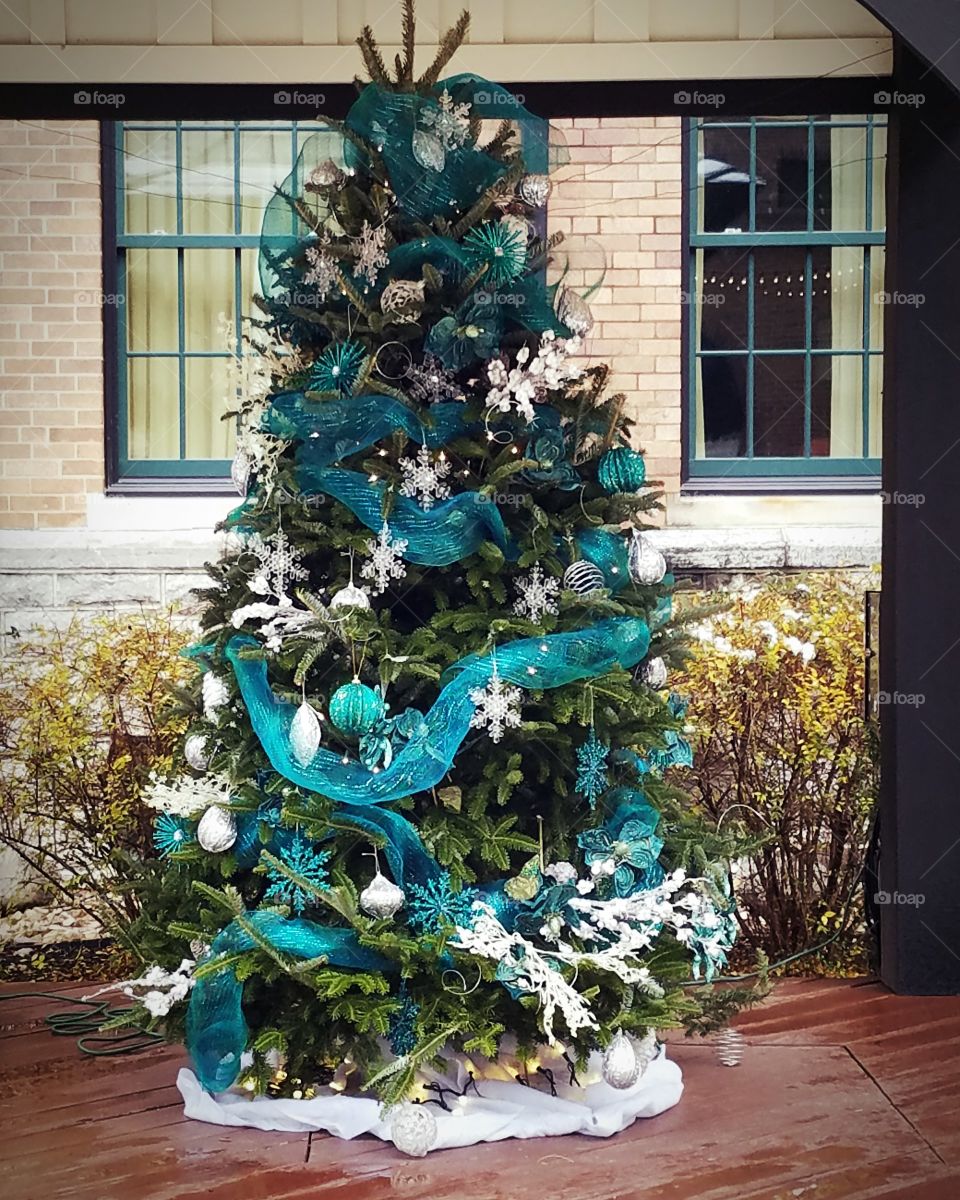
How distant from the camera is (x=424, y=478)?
9.32 feet

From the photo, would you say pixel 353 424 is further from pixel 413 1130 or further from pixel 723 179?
pixel 723 179

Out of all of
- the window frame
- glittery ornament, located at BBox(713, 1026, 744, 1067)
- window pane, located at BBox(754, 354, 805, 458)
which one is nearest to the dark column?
glittery ornament, located at BBox(713, 1026, 744, 1067)

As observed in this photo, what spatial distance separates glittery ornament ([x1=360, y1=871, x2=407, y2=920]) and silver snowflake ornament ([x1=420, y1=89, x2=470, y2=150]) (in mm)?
1601

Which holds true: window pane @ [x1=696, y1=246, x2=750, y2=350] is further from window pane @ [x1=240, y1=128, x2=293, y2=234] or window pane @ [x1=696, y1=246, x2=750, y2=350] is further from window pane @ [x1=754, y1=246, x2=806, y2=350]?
window pane @ [x1=240, y1=128, x2=293, y2=234]

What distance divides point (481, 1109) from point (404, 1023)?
0.27m

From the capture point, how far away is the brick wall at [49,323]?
14.1 ft

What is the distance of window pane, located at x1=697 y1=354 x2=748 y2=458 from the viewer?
459cm

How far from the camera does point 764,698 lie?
4.25 metres

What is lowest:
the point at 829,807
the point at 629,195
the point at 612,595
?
the point at 829,807

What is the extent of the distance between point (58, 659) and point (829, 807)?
2.58 meters

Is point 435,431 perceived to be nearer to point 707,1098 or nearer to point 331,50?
point 331,50

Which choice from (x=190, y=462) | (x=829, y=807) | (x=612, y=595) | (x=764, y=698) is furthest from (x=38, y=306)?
(x=829, y=807)

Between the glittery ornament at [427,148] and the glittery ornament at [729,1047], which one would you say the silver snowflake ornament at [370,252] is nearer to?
the glittery ornament at [427,148]

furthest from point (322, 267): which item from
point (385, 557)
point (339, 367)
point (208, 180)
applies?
point (208, 180)
